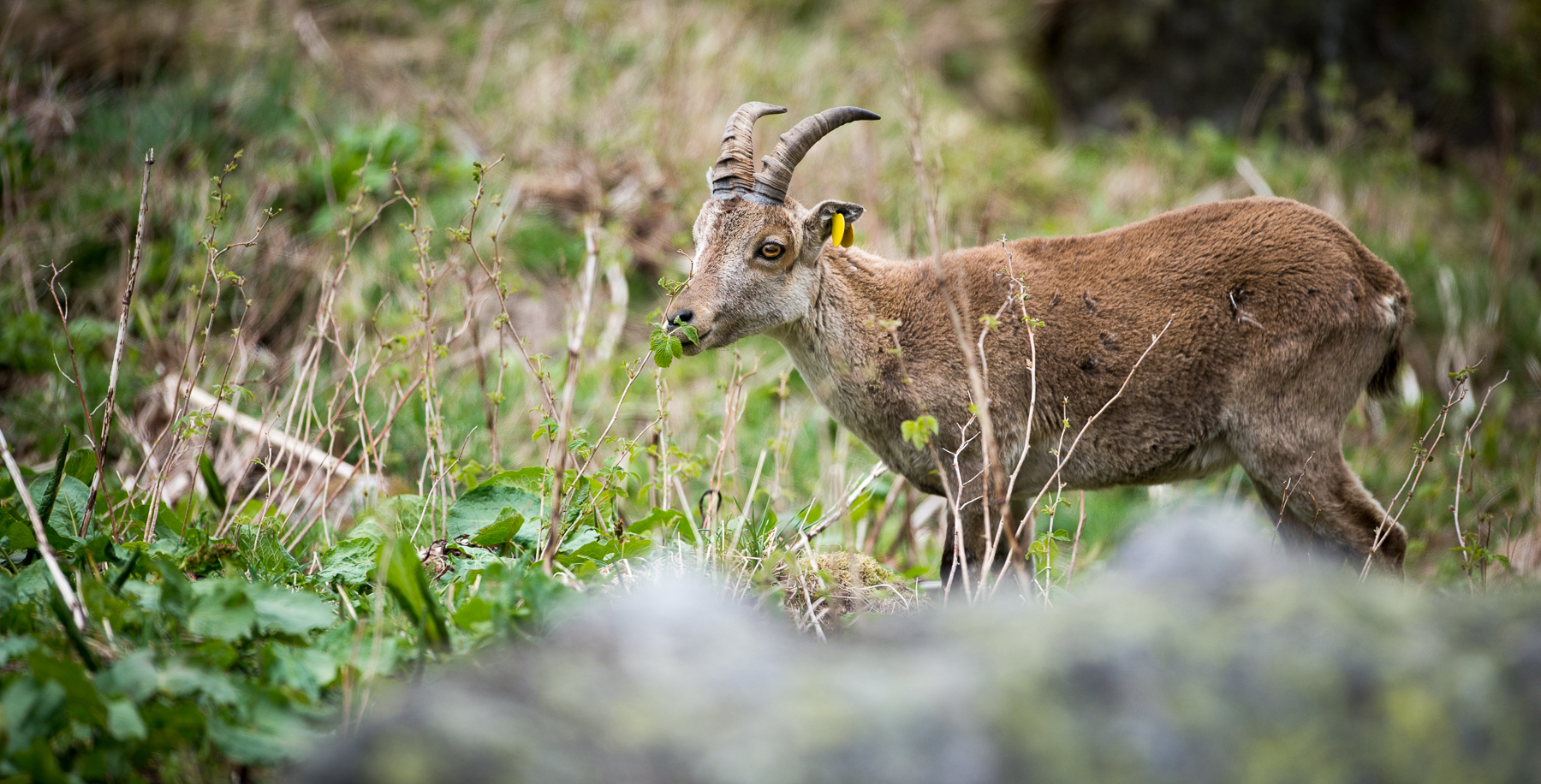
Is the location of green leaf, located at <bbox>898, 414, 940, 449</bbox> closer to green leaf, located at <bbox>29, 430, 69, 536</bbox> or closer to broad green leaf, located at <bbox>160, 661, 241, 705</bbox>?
broad green leaf, located at <bbox>160, 661, 241, 705</bbox>

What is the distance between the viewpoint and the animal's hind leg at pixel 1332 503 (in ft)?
14.6

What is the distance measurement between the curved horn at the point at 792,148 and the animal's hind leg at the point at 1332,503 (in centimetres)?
237

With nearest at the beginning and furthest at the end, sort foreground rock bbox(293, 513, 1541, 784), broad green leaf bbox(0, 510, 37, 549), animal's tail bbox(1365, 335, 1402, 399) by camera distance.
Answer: foreground rock bbox(293, 513, 1541, 784) → broad green leaf bbox(0, 510, 37, 549) → animal's tail bbox(1365, 335, 1402, 399)

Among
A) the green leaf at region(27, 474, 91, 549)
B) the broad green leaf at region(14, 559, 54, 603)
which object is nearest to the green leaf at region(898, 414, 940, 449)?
the broad green leaf at region(14, 559, 54, 603)

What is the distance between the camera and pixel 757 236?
439 centimetres

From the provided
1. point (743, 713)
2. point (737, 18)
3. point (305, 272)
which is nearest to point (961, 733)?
point (743, 713)

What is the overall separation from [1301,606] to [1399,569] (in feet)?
11.3

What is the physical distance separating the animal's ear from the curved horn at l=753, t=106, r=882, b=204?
18cm

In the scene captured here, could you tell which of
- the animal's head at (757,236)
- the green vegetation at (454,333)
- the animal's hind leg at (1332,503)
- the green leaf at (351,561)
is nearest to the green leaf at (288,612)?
the green vegetation at (454,333)

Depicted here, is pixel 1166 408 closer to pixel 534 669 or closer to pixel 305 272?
pixel 534 669

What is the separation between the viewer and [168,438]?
5.79 metres

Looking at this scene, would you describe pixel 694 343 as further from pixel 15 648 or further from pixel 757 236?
pixel 15 648

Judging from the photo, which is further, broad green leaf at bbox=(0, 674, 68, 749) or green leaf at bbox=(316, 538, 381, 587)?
green leaf at bbox=(316, 538, 381, 587)

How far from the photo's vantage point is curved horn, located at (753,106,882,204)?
4383mm
